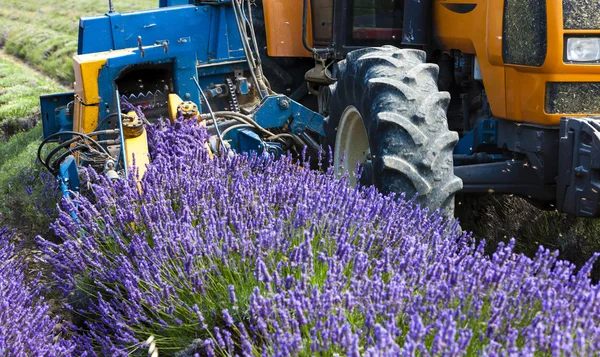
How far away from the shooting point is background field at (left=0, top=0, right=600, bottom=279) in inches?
199

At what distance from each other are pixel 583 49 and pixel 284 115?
244 centimetres

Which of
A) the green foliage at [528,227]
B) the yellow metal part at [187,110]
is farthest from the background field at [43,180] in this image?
the yellow metal part at [187,110]

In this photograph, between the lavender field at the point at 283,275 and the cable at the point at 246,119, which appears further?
the cable at the point at 246,119

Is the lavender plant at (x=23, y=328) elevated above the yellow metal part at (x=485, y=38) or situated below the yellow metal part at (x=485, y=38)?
below

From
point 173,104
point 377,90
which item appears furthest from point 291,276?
point 173,104

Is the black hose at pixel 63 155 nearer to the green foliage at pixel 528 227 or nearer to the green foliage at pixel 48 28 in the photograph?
the green foliage at pixel 528 227

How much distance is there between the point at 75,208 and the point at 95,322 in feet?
1.97

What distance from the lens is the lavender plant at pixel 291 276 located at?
2.65 meters

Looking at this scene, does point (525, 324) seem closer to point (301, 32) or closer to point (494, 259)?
point (494, 259)

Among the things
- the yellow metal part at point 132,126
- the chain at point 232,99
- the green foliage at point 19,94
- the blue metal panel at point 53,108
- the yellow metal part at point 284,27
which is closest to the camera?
the yellow metal part at point 132,126

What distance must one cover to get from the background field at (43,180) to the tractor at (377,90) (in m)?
0.38

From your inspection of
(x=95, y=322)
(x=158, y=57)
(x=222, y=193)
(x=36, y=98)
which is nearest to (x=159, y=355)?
(x=95, y=322)

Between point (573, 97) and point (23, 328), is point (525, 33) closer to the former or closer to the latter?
point (573, 97)

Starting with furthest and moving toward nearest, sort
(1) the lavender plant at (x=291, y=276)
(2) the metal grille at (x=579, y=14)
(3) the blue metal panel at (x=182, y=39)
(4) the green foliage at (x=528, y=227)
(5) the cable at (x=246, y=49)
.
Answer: (5) the cable at (x=246, y=49)
(3) the blue metal panel at (x=182, y=39)
(4) the green foliage at (x=528, y=227)
(2) the metal grille at (x=579, y=14)
(1) the lavender plant at (x=291, y=276)
